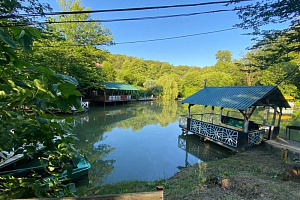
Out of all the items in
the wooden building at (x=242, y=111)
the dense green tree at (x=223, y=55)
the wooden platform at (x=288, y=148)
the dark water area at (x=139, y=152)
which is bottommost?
the dark water area at (x=139, y=152)

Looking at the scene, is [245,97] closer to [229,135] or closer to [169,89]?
[229,135]

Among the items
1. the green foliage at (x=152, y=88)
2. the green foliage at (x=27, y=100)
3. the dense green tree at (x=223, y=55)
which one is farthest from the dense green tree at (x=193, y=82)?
the green foliage at (x=27, y=100)

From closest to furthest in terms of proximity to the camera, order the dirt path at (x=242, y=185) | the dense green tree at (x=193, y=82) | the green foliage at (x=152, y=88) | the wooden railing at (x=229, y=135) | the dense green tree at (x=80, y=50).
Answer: the dirt path at (x=242, y=185)
the wooden railing at (x=229, y=135)
the dense green tree at (x=80, y=50)
the green foliage at (x=152, y=88)
the dense green tree at (x=193, y=82)

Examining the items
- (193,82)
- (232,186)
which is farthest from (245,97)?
(193,82)

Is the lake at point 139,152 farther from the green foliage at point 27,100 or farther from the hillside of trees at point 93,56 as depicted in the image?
the hillside of trees at point 93,56

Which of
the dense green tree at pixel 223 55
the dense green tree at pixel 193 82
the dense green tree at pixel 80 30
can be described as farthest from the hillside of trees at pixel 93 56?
the dense green tree at pixel 223 55

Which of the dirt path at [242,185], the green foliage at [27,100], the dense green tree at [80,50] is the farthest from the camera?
the dense green tree at [80,50]

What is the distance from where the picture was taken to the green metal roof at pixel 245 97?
23.2ft

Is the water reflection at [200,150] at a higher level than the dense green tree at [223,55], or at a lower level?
lower

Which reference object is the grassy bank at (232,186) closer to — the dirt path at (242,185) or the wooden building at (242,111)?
the dirt path at (242,185)

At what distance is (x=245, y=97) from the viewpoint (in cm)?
758

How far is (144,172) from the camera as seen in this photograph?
5.85 metres

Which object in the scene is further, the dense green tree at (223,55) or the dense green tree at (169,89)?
the dense green tree at (223,55)

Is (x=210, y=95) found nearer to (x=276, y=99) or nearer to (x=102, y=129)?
(x=276, y=99)
